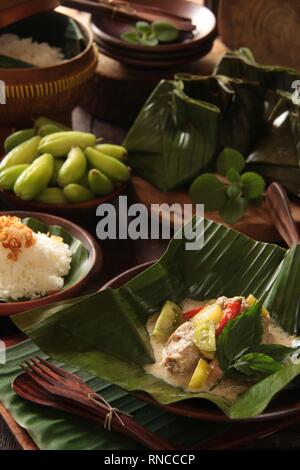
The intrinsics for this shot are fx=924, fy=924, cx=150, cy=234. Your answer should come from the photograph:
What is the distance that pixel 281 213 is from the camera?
2500mm

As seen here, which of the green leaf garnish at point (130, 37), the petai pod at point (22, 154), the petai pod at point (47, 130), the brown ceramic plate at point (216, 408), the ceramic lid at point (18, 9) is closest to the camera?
the brown ceramic plate at point (216, 408)

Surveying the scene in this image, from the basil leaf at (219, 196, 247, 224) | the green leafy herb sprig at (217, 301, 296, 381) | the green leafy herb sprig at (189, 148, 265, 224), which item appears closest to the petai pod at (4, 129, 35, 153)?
the green leafy herb sprig at (189, 148, 265, 224)

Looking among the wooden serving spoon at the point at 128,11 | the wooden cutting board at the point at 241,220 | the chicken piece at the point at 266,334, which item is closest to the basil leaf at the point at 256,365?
the chicken piece at the point at 266,334

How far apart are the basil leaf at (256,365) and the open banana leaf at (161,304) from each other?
40 millimetres

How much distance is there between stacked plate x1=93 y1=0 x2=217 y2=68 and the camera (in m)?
3.16

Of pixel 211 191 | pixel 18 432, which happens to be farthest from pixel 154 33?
pixel 18 432

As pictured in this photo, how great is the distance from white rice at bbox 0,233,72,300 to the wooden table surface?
0.08 metres

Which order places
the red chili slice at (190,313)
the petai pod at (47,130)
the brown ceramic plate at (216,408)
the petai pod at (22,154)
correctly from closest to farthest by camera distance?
1. the brown ceramic plate at (216,408)
2. the red chili slice at (190,313)
3. the petai pod at (22,154)
4. the petai pod at (47,130)

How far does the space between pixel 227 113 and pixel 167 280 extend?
89cm

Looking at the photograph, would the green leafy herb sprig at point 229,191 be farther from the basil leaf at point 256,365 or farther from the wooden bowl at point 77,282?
the basil leaf at point 256,365

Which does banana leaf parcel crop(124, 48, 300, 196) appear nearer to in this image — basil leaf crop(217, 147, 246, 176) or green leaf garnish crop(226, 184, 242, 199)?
basil leaf crop(217, 147, 246, 176)

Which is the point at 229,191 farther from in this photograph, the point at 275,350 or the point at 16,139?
the point at 275,350

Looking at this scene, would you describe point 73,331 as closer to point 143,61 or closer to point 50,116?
point 50,116

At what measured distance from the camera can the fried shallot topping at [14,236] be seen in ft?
7.17
